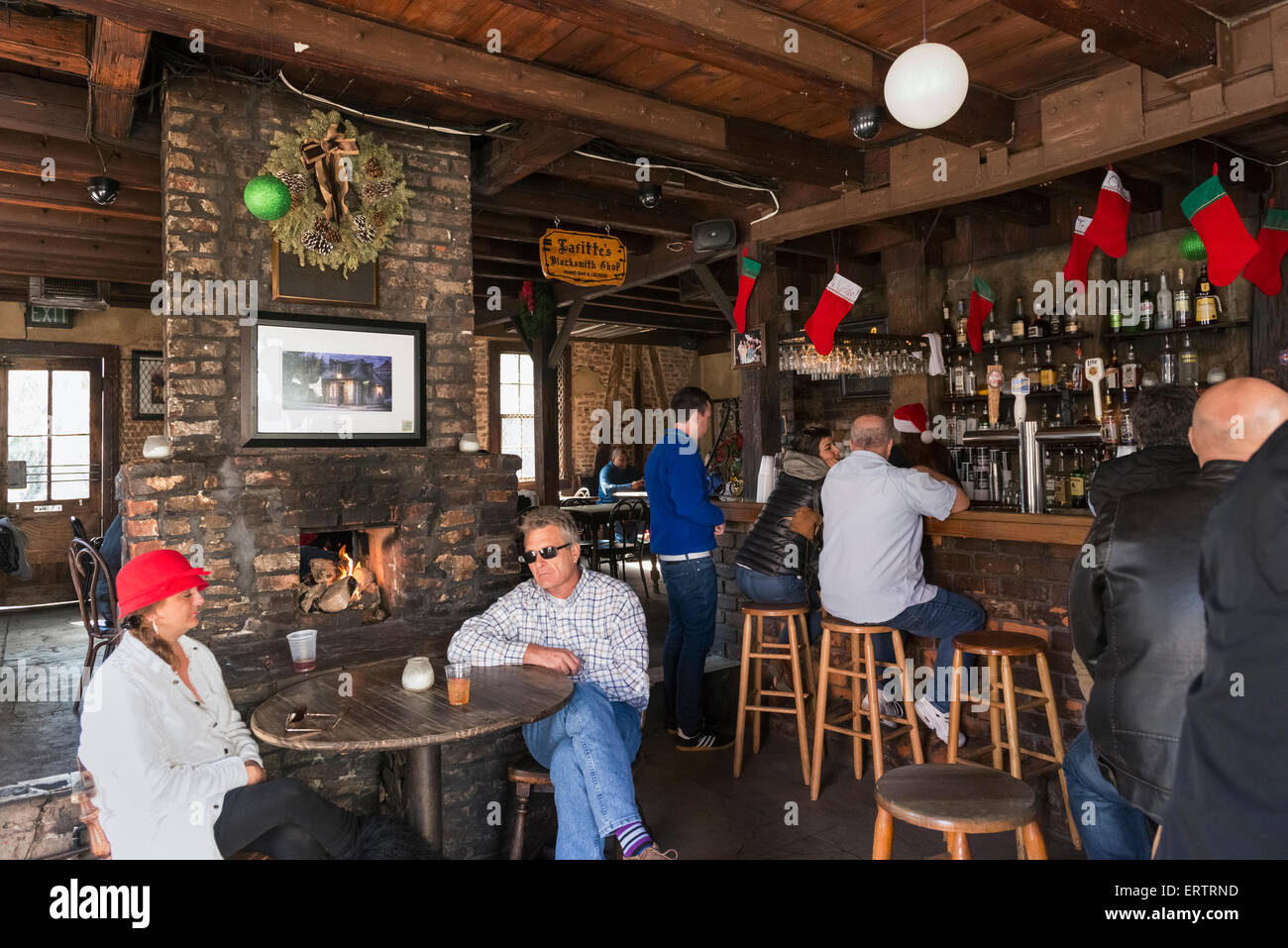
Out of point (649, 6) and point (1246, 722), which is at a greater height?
point (649, 6)

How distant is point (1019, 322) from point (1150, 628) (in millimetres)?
5511

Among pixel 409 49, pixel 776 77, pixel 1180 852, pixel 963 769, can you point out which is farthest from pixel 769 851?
pixel 409 49

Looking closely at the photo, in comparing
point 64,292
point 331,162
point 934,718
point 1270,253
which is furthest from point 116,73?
point 1270,253

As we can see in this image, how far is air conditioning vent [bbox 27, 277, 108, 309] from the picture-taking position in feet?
24.9

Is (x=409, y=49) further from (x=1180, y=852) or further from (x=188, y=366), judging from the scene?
(x=1180, y=852)

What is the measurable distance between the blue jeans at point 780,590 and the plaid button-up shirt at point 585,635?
1.33m

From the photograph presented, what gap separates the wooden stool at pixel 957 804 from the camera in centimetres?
191

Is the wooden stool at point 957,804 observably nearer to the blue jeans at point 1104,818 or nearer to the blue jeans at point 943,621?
the blue jeans at point 1104,818

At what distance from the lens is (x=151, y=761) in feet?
6.93

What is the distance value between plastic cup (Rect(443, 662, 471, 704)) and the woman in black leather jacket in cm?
201

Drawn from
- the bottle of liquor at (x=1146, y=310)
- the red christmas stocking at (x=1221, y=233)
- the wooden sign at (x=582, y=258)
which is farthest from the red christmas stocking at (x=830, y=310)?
the bottle of liquor at (x=1146, y=310)

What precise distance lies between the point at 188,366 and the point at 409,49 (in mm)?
1582

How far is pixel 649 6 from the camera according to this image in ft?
9.41

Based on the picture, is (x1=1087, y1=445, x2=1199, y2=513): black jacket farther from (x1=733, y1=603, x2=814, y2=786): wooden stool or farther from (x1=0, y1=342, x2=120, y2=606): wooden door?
(x1=0, y1=342, x2=120, y2=606): wooden door
